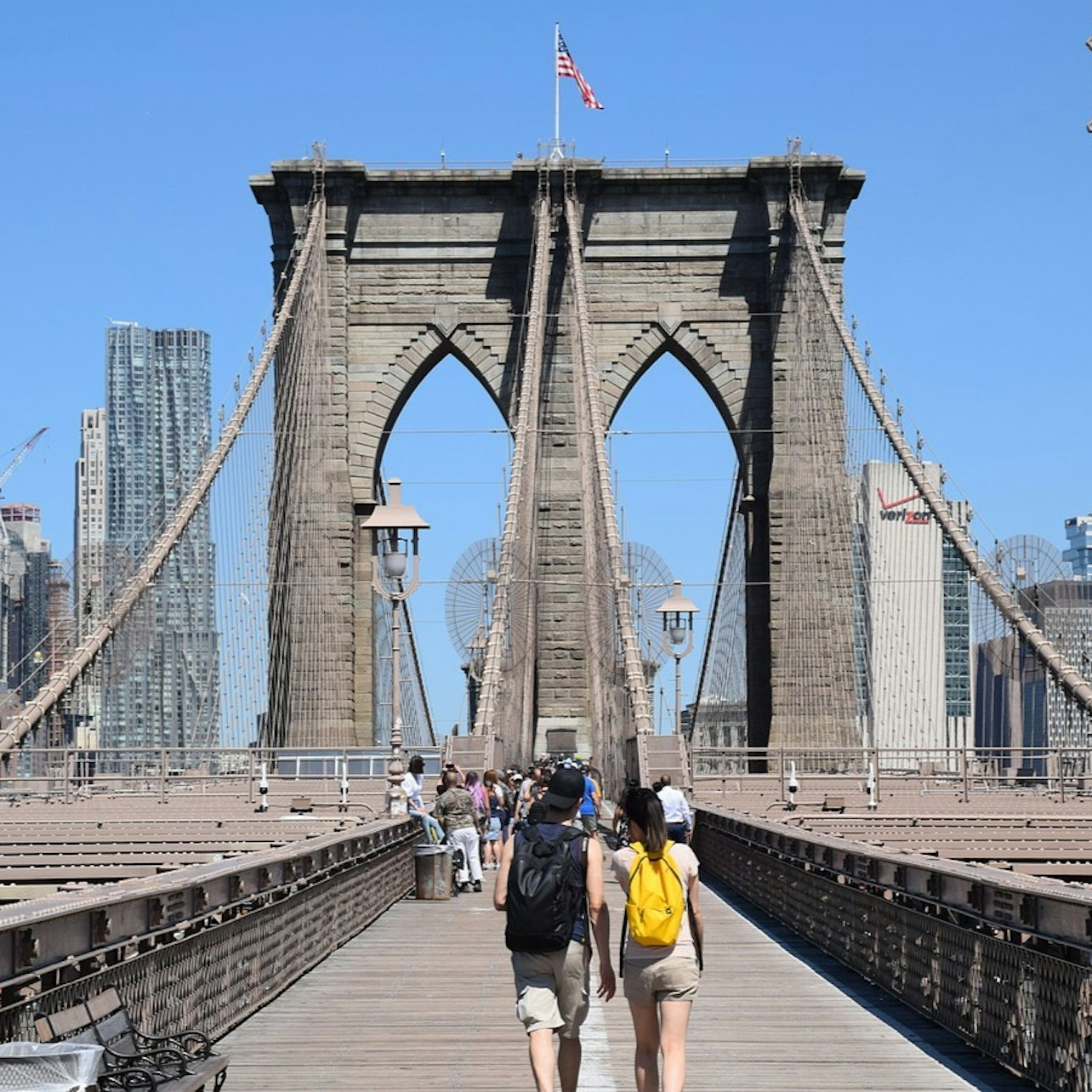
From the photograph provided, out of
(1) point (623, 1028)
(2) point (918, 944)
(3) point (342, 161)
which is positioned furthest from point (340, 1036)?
(3) point (342, 161)

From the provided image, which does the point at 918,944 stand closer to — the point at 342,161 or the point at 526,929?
the point at 526,929

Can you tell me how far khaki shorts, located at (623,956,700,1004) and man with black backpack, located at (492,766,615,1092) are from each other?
0.14m

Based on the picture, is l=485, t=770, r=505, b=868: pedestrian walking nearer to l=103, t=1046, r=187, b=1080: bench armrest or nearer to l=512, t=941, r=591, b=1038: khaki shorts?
l=512, t=941, r=591, b=1038: khaki shorts

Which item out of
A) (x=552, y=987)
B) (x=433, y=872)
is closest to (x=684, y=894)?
(x=552, y=987)

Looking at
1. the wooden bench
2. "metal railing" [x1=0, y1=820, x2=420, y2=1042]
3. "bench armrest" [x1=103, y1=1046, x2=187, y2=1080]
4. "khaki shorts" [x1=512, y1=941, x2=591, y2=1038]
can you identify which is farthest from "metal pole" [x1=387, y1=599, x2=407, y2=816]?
"bench armrest" [x1=103, y1=1046, x2=187, y2=1080]

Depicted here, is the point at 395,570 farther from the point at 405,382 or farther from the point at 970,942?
the point at 405,382

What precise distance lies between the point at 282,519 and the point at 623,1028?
146ft

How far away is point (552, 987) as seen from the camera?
29.8 ft

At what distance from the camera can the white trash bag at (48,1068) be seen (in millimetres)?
6438

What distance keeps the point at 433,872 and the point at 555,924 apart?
48.3 feet

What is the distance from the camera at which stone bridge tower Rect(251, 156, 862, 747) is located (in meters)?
57.1

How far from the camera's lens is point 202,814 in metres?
32.8

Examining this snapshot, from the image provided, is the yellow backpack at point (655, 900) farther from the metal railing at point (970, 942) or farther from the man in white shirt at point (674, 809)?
the man in white shirt at point (674, 809)

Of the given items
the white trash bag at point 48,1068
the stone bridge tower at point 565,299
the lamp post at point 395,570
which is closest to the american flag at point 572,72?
the stone bridge tower at point 565,299
